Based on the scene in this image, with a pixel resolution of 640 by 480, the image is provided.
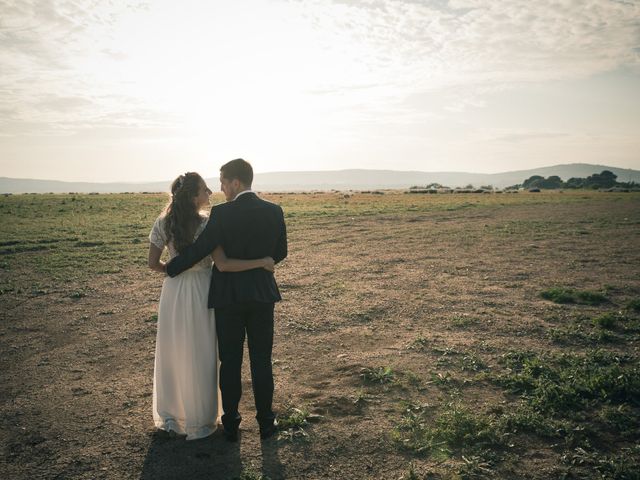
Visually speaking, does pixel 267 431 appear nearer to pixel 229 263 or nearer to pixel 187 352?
pixel 187 352

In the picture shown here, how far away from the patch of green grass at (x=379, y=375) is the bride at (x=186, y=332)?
229 cm

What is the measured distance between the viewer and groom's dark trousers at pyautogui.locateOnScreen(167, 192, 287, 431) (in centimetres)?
464

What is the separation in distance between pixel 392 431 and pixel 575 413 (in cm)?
219

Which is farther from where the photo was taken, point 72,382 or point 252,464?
point 72,382

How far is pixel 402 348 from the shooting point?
24.9ft

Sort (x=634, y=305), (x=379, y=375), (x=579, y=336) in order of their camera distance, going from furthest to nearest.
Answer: (x=634, y=305) < (x=579, y=336) < (x=379, y=375)

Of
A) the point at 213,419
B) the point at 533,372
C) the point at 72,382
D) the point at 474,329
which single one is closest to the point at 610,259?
the point at 474,329

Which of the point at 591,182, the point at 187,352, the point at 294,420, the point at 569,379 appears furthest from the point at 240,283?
the point at 591,182

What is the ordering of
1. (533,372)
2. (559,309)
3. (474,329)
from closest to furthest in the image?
(533,372) < (474,329) < (559,309)

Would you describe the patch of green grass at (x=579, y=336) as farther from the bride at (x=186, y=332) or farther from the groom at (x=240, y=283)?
the bride at (x=186, y=332)

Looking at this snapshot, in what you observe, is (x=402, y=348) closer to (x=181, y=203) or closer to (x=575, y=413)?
(x=575, y=413)

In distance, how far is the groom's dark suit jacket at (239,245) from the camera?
15.2 feet

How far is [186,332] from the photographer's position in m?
4.98

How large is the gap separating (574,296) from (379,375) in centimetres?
639
